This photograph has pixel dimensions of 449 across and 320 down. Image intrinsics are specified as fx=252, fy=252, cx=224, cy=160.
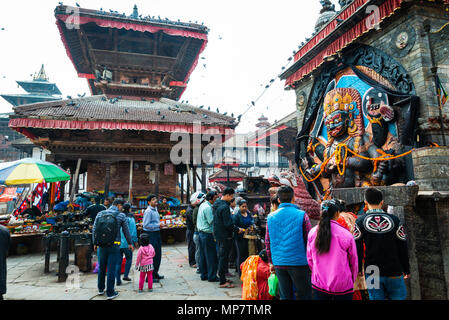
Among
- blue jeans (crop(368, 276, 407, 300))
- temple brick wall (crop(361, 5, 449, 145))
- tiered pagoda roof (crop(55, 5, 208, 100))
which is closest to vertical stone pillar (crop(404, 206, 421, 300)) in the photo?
blue jeans (crop(368, 276, 407, 300))

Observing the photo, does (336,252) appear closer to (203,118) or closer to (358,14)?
(358,14)

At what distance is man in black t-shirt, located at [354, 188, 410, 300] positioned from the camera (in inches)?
111

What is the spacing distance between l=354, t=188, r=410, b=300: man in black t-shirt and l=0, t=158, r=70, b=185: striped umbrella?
8596mm

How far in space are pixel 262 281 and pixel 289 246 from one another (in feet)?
3.80

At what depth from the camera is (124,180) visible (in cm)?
1348

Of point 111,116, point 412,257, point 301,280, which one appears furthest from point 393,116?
point 111,116

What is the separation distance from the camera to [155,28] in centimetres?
1435

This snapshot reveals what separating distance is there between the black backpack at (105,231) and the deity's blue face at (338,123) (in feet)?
22.3

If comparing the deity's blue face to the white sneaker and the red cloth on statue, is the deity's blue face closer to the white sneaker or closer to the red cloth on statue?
the red cloth on statue

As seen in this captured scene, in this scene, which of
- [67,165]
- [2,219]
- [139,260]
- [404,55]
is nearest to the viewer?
[139,260]

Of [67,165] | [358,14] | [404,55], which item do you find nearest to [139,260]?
[404,55]

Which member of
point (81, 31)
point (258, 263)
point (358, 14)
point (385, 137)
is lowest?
point (258, 263)

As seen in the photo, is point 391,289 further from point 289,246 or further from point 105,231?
point 105,231
